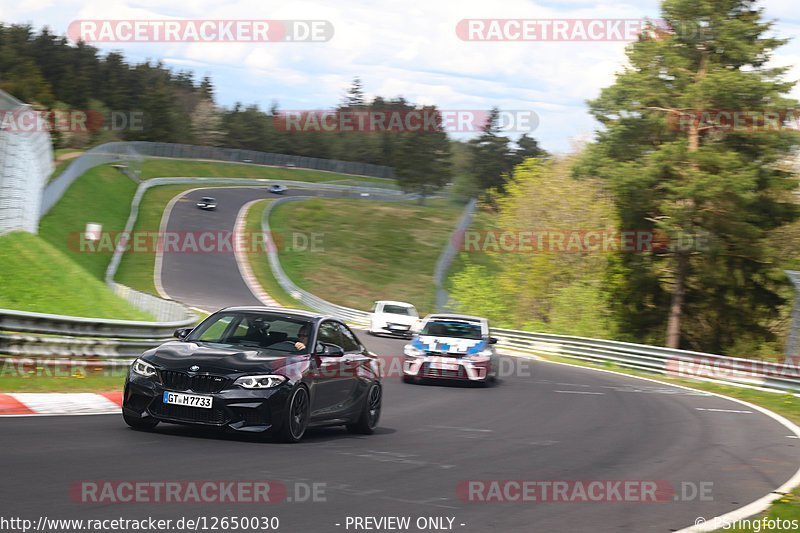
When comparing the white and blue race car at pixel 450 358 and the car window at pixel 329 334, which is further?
the white and blue race car at pixel 450 358

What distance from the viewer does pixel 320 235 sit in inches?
3140

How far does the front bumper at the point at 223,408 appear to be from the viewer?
9.96 meters

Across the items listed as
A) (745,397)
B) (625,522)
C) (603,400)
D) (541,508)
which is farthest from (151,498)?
(745,397)

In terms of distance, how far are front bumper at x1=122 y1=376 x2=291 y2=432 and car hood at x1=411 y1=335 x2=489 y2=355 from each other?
1123cm

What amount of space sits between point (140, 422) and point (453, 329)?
12.4 meters

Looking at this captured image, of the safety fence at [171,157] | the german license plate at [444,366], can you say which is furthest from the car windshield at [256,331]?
the safety fence at [171,157]

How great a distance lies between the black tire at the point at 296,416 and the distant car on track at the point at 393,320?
90.3 feet

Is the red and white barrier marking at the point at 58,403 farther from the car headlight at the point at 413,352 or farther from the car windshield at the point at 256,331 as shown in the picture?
the car headlight at the point at 413,352

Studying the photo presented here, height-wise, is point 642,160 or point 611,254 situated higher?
point 642,160

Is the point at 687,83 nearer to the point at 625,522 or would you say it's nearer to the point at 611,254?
the point at 611,254

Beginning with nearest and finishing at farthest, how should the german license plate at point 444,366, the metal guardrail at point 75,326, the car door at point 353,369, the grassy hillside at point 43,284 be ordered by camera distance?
the car door at point 353,369, the metal guardrail at point 75,326, the grassy hillside at point 43,284, the german license plate at point 444,366

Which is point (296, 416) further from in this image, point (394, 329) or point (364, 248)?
point (364, 248)

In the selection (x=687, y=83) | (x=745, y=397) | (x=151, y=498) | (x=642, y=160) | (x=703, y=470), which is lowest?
(x=745, y=397)

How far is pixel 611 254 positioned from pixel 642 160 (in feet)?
23.4
